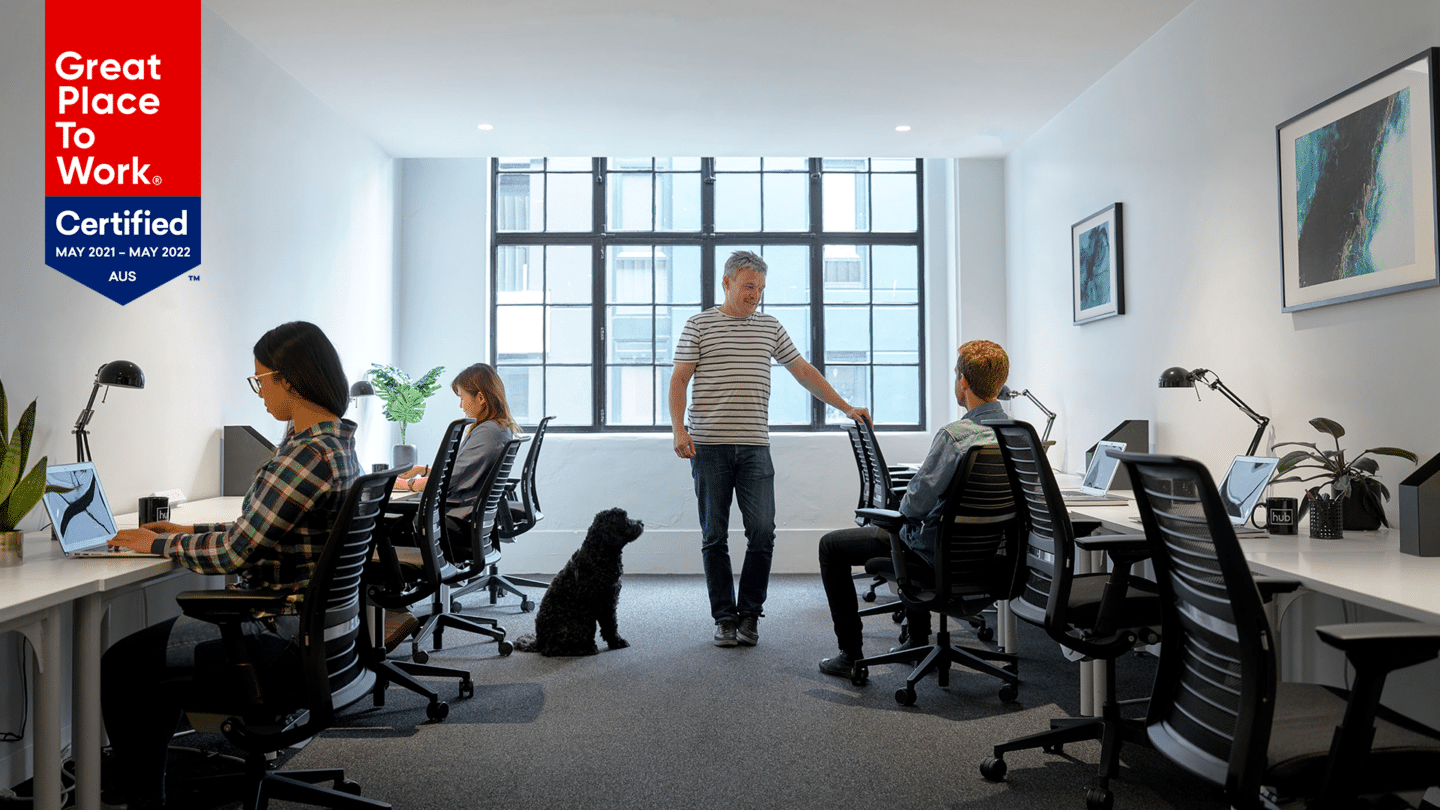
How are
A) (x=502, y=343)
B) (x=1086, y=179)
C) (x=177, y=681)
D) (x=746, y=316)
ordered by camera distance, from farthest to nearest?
(x=502, y=343)
(x=1086, y=179)
(x=746, y=316)
(x=177, y=681)

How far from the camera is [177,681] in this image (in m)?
1.98

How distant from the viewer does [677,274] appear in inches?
258

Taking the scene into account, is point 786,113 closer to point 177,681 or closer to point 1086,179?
point 1086,179

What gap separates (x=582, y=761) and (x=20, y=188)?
2.46 meters

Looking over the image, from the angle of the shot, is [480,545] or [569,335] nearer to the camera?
[480,545]

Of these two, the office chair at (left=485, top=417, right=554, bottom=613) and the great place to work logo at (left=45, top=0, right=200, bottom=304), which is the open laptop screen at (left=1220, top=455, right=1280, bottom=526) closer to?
the office chair at (left=485, top=417, right=554, bottom=613)

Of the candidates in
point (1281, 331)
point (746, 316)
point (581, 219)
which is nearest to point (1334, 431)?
point (1281, 331)

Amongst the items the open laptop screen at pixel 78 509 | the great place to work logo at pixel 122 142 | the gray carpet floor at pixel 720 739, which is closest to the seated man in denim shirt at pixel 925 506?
the gray carpet floor at pixel 720 739

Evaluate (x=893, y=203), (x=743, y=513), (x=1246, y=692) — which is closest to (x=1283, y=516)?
(x=1246, y=692)

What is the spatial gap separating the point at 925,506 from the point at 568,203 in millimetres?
4368

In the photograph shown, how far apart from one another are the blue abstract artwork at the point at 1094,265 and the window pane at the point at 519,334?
358 cm

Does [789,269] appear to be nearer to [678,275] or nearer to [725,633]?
[678,275]

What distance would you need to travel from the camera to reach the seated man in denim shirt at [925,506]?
2961mm

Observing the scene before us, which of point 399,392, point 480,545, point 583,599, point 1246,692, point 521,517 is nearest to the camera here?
point 1246,692
